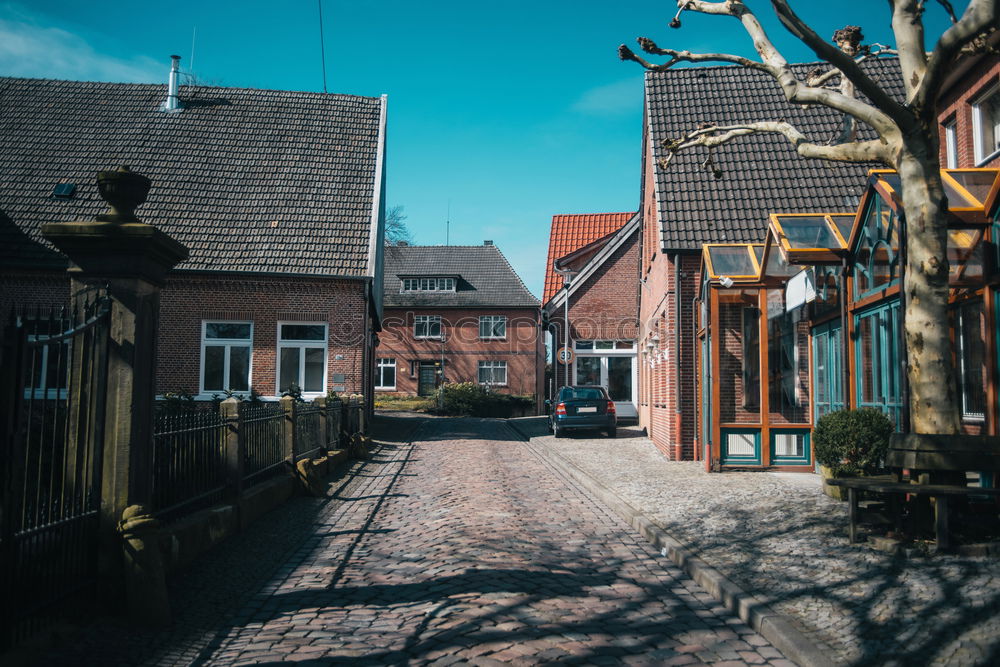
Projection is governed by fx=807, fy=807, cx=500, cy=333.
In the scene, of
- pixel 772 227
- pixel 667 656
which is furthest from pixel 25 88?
pixel 667 656

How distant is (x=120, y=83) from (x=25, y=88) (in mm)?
2615

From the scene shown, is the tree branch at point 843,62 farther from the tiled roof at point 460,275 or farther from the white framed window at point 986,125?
the tiled roof at point 460,275

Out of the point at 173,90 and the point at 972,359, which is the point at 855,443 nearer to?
the point at 972,359

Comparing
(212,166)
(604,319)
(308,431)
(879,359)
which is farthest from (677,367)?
(604,319)

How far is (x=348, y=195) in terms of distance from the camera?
21.5 meters

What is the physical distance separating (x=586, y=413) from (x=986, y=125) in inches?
479

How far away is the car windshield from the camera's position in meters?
22.6

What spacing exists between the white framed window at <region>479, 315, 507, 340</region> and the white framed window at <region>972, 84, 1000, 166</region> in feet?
110

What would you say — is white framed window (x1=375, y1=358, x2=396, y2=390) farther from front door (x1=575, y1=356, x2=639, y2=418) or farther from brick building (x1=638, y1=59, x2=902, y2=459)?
brick building (x1=638, y1=59, x2=902, y2=459)

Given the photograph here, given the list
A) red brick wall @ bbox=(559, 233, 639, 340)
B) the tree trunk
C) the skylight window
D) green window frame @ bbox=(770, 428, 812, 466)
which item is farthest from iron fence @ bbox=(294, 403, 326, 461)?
red brick wall @ bbox=(559, 233, 639, 340)

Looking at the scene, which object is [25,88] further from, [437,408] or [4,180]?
[437,408]

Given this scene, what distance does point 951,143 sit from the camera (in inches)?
542

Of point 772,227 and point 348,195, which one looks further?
point 348,195

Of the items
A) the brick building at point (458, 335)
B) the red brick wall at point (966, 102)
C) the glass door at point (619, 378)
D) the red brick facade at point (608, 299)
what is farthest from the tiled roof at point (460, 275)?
the red brick wall at point (966, 102)
